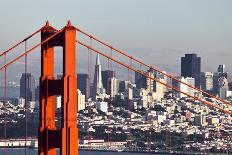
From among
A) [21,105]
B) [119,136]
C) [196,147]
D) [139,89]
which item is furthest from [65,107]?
[139,89]

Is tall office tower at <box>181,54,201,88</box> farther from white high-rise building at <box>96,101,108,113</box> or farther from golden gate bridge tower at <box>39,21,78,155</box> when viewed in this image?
golden gate bridge tower at <box>39,21,78,155</box>

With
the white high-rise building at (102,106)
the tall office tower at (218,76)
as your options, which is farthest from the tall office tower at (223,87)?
the white high-rise building at (102,106)

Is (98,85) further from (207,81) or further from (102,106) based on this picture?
(207,81)

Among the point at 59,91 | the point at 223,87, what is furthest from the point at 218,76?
the point at 59,91

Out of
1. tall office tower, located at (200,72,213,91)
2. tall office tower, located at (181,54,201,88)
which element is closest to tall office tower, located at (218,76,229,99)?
tall office tower, located at (200,72,213,91)

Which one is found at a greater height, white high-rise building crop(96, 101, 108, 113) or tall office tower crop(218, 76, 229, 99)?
tall office tower crop(218, 76, 229, 99)
